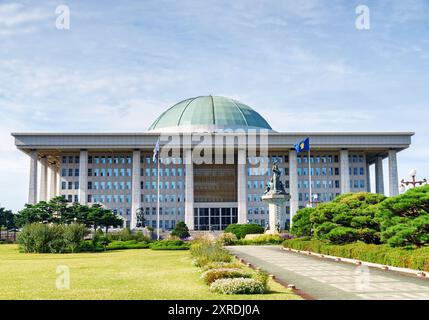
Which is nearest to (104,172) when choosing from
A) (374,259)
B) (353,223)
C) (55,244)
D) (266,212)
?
(266,212)

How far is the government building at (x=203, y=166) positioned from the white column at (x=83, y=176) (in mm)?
219

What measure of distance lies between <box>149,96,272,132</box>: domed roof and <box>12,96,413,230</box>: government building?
0.88ft

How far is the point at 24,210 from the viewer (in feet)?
261

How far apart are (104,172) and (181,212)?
19.5 metres

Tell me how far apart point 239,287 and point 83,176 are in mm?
95284

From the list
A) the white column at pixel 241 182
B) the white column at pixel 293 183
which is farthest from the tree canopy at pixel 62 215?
the white column at pixel 293 183

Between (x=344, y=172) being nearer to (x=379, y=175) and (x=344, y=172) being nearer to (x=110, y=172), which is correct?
(x=379, y=175)

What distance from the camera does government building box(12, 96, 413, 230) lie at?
344ft

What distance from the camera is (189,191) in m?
106

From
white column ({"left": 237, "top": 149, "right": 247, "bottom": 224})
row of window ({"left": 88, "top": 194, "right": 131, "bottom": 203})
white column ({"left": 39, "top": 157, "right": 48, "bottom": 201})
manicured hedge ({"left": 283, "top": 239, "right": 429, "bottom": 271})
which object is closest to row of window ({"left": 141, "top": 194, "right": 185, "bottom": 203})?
row of window ({"left": 88, "top": 194, "right": 131, "bottom": 203})

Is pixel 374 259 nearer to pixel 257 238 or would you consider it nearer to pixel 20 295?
pixel 20 295

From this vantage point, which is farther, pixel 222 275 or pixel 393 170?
pixel 393 170

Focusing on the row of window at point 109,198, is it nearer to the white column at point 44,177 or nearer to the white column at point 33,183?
the white column at point 33,183

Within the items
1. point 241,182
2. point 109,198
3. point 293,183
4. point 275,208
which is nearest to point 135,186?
point 109,198
